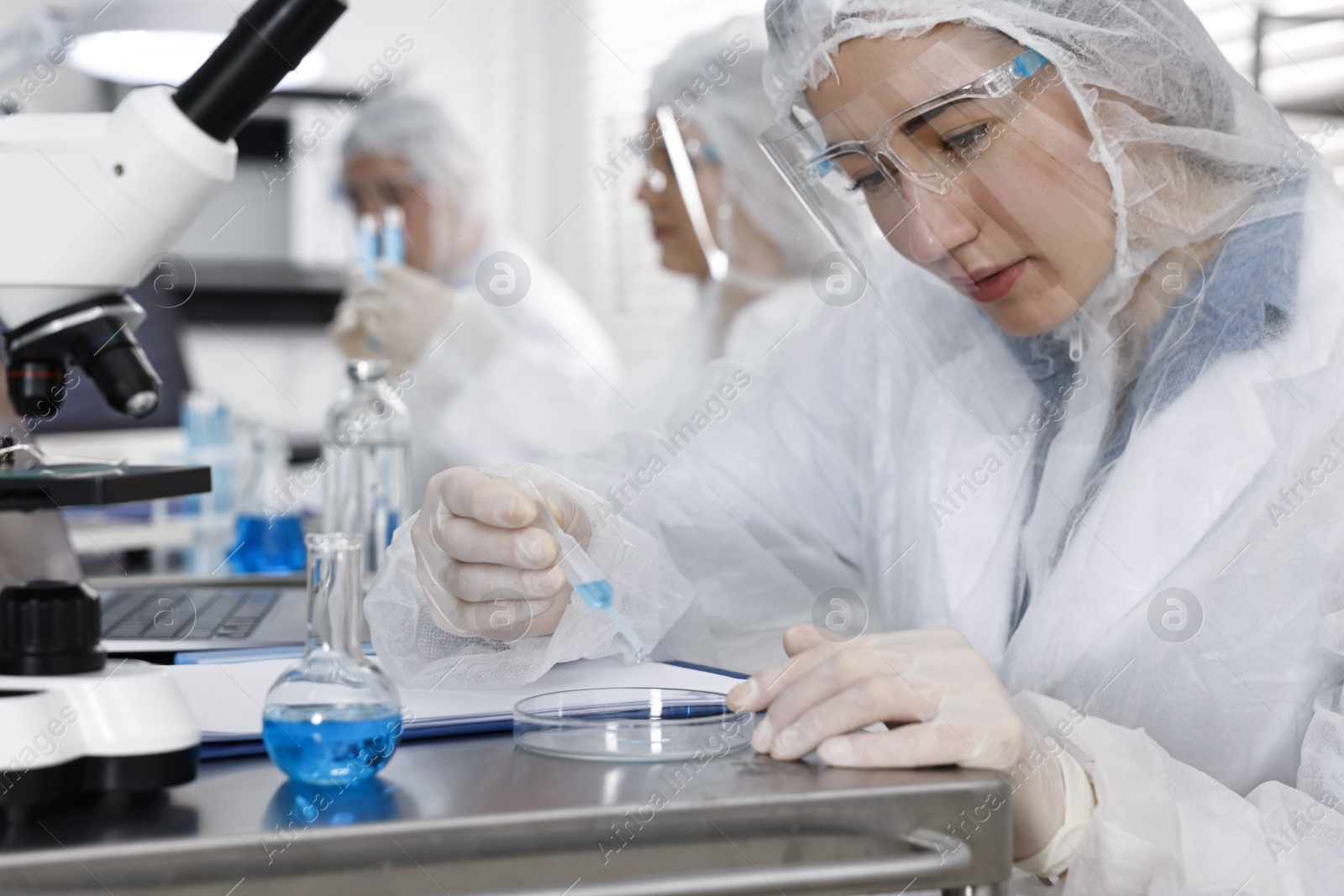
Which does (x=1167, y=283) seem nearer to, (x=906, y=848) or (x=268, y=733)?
(x=906, y=848)

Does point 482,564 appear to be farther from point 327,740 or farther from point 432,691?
point 327,740

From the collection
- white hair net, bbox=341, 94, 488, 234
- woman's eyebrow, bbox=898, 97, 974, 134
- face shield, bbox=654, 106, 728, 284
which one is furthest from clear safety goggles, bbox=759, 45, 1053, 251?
white hair net, bbox=341, 94, 488, 234

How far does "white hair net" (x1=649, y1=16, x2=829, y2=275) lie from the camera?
221 cm

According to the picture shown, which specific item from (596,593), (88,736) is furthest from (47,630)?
(596,593)

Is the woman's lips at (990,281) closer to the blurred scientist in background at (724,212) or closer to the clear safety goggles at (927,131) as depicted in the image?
the clear safety goggles at (927,131)

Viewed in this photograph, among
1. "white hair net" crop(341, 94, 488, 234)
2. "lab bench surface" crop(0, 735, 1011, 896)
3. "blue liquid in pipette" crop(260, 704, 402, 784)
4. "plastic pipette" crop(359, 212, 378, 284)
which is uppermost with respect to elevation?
"white hair net" crop(341, 94, 488, 234)

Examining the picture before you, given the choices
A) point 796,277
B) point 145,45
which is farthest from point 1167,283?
point 145,45

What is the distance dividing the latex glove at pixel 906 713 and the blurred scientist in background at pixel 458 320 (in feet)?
3.43

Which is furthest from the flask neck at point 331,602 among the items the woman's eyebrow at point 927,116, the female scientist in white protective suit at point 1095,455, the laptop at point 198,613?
the woman's eyebrow at point 927,116

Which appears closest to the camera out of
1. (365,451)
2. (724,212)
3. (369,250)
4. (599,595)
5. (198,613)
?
(599,595)

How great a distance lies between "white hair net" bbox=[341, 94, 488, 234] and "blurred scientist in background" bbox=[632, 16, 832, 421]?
2.62ft

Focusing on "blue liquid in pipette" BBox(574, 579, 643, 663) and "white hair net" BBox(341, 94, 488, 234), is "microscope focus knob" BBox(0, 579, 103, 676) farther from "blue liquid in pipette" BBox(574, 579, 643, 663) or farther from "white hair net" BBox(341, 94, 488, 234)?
"white hair net" BBox(341, 94, 488, 234)

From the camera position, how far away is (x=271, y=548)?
1.58 m

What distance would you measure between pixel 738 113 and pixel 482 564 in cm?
157
